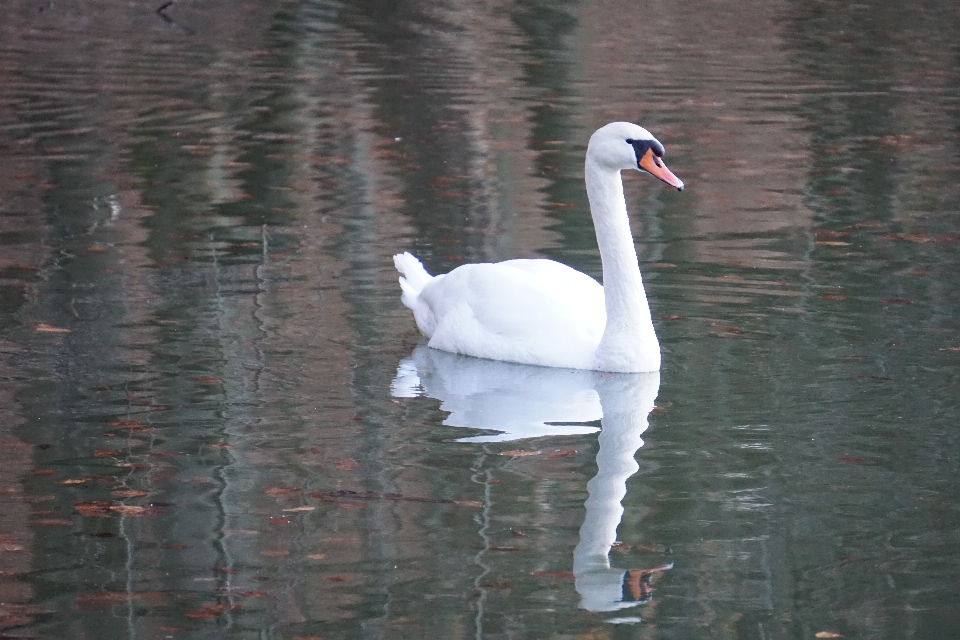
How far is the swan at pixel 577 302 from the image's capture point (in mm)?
8195

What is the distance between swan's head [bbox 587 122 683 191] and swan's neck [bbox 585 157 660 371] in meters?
0.13

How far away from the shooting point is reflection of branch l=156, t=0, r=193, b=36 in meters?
28.7

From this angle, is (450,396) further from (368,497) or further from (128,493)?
(128,493)

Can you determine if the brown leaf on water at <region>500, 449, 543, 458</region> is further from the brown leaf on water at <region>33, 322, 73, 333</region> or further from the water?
the brown leaf on water at <region>33, 322, 73, 333</region>

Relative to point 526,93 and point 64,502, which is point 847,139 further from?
point 64,502

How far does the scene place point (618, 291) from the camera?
8289mm

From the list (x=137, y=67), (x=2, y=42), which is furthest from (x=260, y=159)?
(x=2, y=42)

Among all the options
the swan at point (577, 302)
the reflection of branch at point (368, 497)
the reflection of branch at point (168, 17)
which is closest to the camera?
the reflection of branch at point (368, 497)

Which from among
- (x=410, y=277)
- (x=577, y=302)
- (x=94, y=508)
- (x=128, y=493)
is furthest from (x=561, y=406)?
(x=94, y=508)

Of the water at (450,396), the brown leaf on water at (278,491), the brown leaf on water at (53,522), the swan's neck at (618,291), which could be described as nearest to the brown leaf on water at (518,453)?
the water at (450,396)

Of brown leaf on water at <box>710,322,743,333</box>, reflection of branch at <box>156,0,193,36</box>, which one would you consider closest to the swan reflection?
brown leaf on water at <box>710,322,743,333</box>

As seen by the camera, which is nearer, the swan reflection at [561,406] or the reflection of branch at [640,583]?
the reflection of branch at [640,583]

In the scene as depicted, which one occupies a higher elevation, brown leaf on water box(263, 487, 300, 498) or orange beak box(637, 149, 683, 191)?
orange beak box(637, 149, 683, 191)

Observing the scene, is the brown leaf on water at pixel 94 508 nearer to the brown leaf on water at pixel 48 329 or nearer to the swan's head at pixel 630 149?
the brown leaf on water at pixel 48 329
